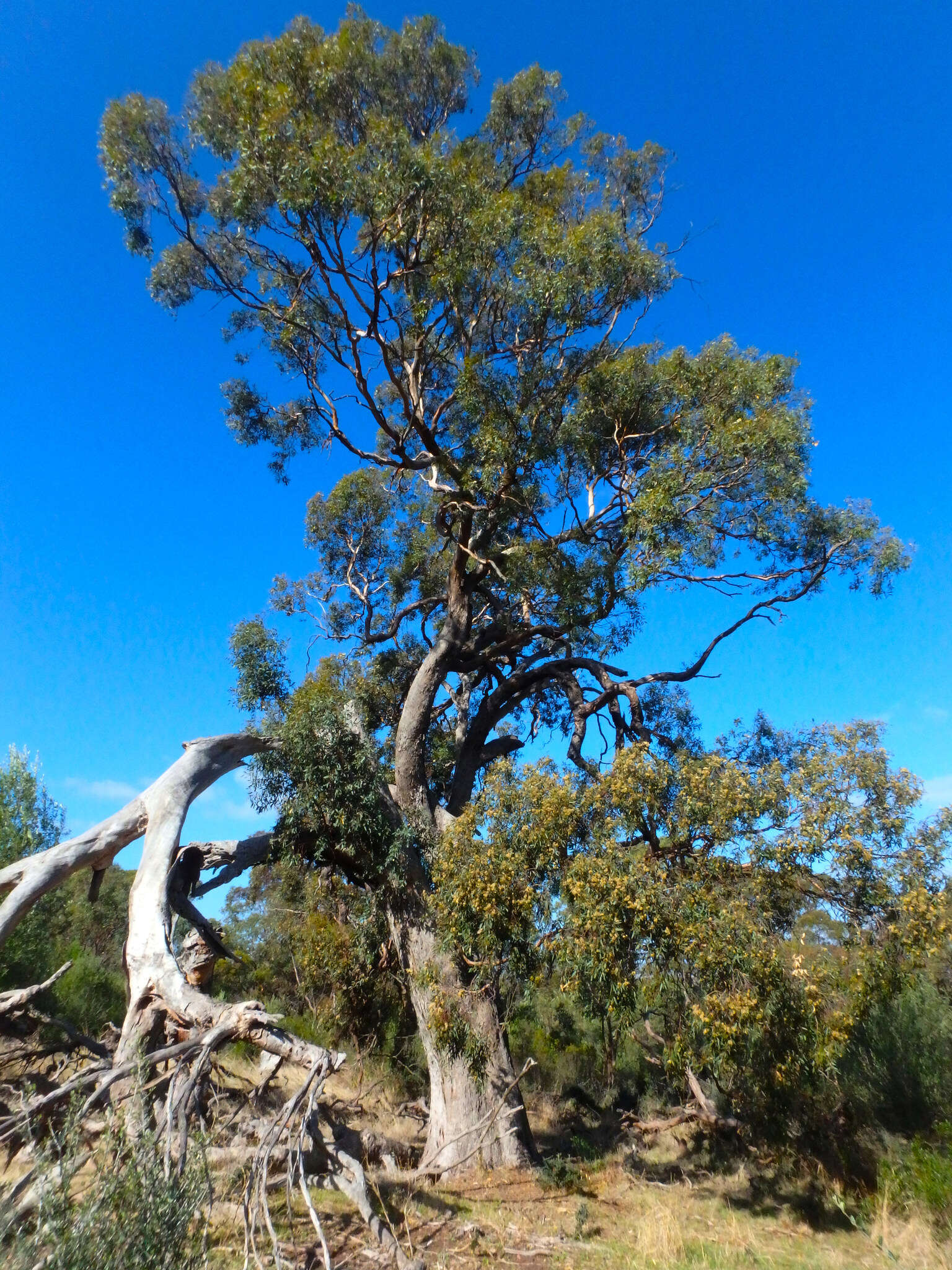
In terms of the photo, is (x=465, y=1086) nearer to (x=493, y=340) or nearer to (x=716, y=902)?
(x=716, y=902)

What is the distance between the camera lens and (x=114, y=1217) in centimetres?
371

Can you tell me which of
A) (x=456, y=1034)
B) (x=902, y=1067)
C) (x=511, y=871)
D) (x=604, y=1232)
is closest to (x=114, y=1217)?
(x=511, y=871)

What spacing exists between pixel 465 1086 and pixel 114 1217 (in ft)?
22.4

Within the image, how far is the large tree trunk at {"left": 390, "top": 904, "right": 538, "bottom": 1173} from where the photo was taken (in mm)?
9156

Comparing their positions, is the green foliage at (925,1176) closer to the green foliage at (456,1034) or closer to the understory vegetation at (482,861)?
the understory vegetation at (482,861)

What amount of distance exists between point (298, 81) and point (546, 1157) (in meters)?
16.1

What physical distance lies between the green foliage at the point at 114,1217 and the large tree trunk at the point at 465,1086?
5101mm

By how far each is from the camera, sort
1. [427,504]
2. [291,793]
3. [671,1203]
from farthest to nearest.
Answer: [427,504], [291,793], [671,1203]

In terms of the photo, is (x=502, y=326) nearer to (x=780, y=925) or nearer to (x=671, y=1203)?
(x=780, y=925)

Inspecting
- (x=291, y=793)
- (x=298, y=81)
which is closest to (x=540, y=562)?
(x=291, y=793)

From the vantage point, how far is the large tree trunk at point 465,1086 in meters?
9.16

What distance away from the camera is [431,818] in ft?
36.0

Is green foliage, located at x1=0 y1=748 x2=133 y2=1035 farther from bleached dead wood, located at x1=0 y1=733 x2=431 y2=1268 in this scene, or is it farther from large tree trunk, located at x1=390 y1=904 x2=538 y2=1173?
large tree trunk, located at x1=390 y1=904 x2=538 y2=1173

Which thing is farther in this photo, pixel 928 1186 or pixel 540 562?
pixel 540 562
